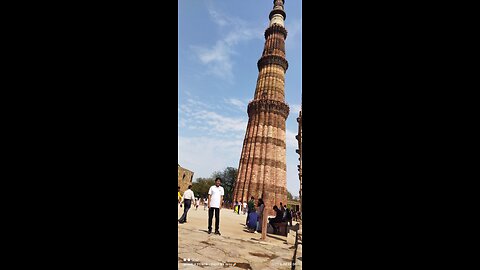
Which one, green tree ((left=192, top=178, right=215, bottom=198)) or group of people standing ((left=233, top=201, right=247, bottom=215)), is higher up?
group of people standing ((left=233, top=201, right=247, bottom=215))

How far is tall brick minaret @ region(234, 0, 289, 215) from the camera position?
67.1 feet

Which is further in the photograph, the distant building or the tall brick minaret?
the distant building

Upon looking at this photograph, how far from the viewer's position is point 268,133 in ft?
70.4

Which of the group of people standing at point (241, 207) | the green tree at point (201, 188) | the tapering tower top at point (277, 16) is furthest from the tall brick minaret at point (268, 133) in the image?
the green tree at point (201, 188)

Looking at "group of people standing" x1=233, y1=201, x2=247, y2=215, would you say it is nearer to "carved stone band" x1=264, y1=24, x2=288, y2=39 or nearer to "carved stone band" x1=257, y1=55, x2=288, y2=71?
"carved stone band" x1=257, y1=55, x2=288, y2=71

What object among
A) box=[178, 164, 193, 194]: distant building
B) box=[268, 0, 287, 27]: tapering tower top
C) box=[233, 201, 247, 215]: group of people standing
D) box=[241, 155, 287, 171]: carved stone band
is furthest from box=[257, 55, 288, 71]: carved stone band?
box=[178, 164, 193, 194]: distant building

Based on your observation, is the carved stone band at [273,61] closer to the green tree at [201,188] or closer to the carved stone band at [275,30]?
the carved stone band at [275,30]

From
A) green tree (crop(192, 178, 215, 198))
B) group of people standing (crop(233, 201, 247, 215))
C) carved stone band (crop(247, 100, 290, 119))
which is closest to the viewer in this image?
group of people standing (crop(233, 201, 247, 215))

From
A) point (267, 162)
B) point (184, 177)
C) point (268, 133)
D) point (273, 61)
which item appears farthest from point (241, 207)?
point (273, 61)

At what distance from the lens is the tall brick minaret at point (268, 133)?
20.4m
